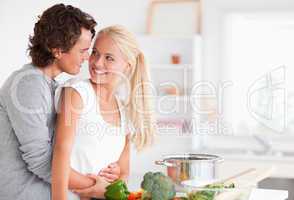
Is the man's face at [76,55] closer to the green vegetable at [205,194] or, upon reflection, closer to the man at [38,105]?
the man at [38,105]

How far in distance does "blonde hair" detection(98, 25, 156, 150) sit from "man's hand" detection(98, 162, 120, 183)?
→ 0.17 meters

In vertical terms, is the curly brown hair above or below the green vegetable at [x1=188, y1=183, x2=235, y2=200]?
above

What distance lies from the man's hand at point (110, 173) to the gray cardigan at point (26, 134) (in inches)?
8.8

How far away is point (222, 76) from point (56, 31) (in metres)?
3.05

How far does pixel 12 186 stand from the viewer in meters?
2.14

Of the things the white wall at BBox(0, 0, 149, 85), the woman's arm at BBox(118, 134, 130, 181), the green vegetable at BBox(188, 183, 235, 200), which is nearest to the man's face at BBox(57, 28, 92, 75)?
the woman's arm at BBox(118, 134, 130, 181)

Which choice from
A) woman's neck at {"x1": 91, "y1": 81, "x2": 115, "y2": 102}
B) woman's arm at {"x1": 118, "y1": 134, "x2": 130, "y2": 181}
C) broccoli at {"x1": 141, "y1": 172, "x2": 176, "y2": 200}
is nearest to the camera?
broccoli at {"x1": 141, "y1": 172, "x2": 176, "y2": 200}

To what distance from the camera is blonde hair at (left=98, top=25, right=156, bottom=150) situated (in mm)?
2225

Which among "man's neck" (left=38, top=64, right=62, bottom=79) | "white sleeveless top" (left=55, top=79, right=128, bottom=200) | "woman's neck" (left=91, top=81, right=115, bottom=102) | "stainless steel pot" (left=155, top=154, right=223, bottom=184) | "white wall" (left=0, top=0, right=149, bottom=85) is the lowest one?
"stainless steel pot" (left=155, top=154, right=223, bottom=184)

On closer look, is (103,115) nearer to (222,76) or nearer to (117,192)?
(117,192)

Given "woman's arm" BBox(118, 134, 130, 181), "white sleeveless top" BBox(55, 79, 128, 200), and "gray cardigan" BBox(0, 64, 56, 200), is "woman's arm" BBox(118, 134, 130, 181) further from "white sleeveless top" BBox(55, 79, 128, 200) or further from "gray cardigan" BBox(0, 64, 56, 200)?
"gray cardigan" BBox(0, 64, 56, 200)

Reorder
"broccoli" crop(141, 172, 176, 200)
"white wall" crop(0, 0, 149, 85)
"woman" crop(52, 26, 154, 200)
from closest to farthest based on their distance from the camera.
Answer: "broccoli" crop(141, 172, 176, 200) → "woman" crop(52, 26, 154, 200) → "white wall" crop(0, 0, 149, 85)

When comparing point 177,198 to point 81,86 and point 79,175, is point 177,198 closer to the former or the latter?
point 79,175

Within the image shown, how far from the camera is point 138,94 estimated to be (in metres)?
2.28
